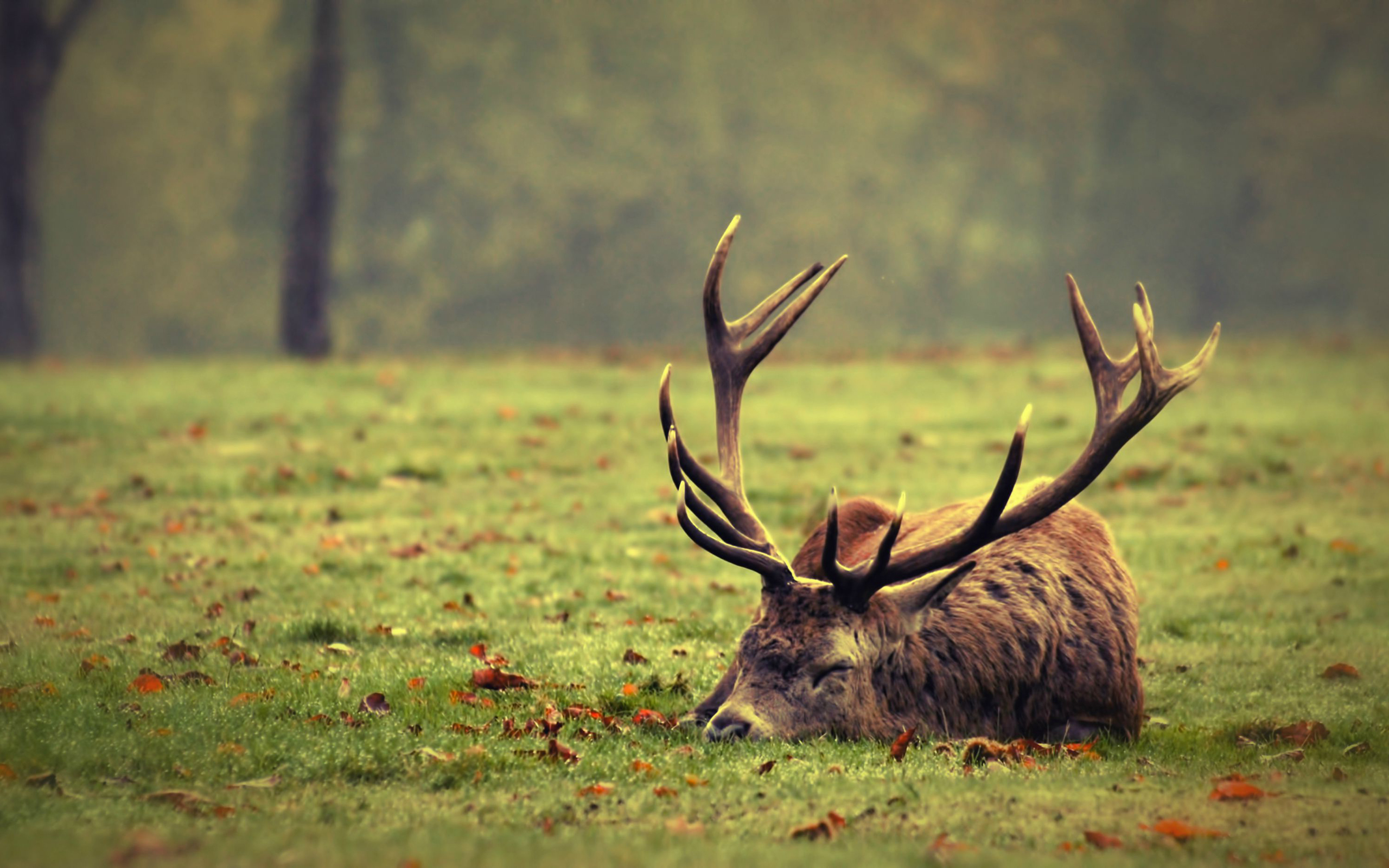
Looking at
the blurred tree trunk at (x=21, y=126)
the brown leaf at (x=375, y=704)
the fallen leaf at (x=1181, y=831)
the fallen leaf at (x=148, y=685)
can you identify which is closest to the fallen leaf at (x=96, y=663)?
the fallen leaf at (x=148, y=685)

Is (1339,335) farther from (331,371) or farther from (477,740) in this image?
(477,740)

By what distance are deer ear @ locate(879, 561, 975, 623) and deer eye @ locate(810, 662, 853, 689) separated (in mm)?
499

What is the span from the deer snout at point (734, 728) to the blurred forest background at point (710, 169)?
38469 mm

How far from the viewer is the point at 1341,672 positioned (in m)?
8.38

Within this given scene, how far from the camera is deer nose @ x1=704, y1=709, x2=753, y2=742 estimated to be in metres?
6.37

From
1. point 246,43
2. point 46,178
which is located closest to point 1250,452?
point 246,43

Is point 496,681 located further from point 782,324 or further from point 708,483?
point 782,324

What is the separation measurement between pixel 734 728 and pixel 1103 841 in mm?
1952

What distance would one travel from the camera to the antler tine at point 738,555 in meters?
6.65

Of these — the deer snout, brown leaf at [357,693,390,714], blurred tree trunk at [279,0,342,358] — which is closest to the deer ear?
the deer snout

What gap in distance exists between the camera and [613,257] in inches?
1829

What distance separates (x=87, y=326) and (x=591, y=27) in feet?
70.5

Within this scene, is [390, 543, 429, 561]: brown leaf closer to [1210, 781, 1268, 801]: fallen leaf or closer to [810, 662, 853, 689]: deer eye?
[810, 662, 853, 689]: deer eye

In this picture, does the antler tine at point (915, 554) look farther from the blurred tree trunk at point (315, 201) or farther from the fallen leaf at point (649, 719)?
the blurred tree trunk at point (315, 201)
